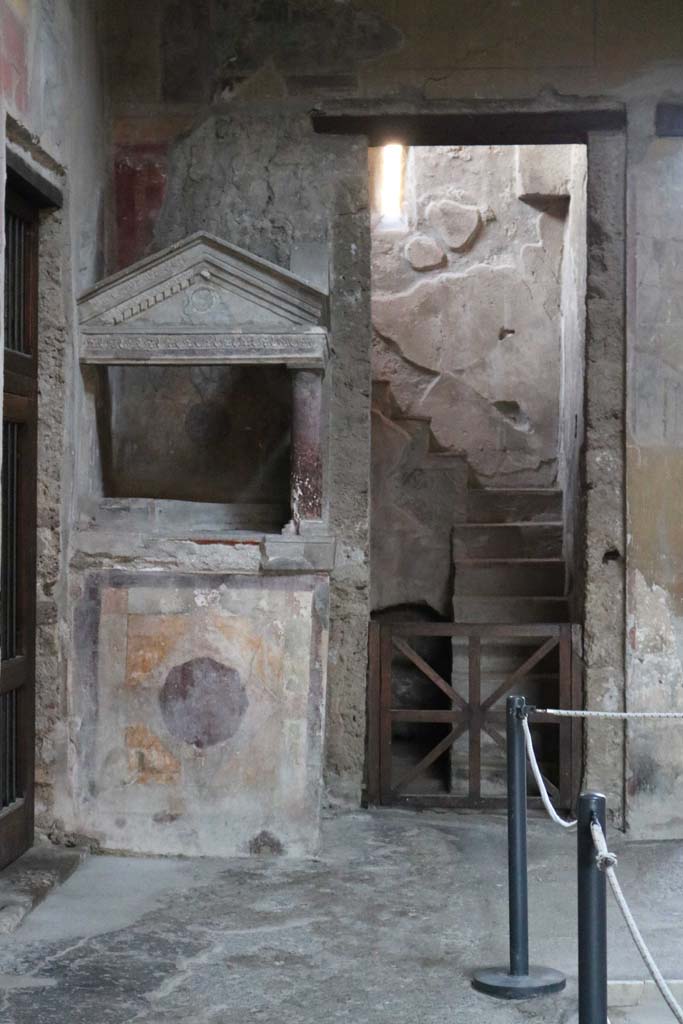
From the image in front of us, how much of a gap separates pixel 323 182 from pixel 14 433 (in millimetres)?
1962

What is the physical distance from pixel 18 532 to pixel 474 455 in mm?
4463

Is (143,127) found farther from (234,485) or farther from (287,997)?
(287,997)

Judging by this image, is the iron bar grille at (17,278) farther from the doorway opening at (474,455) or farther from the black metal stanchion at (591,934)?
the black metal stanchion at (591,934)

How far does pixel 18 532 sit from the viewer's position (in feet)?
16.8

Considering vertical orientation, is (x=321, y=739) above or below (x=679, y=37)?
below

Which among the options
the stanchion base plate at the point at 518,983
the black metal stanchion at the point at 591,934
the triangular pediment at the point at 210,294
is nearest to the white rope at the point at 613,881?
the black metal stanchion at the point at 591,934

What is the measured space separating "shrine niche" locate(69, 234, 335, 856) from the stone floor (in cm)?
24

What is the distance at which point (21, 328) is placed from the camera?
5.17 metres

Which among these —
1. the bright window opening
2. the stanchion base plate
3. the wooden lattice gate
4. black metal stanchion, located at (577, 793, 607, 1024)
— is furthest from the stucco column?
the bright window opening

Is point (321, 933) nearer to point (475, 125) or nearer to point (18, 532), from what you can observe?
point (18, 532)

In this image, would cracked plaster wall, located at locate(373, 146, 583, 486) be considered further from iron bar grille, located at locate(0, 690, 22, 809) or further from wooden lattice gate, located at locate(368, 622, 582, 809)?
iron bar grille, located at locate(0, 690, 22, 809)

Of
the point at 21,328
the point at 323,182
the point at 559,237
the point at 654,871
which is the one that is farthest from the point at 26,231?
the point at 559,237

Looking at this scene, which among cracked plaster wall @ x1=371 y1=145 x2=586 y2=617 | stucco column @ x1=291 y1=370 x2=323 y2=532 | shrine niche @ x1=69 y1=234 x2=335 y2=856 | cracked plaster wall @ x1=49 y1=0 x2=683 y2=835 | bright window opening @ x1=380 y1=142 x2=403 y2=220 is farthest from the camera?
bright window opening @ x1=380 y1=142 x2=403 y2=220

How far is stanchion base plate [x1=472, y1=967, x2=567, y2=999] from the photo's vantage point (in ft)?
12.2
